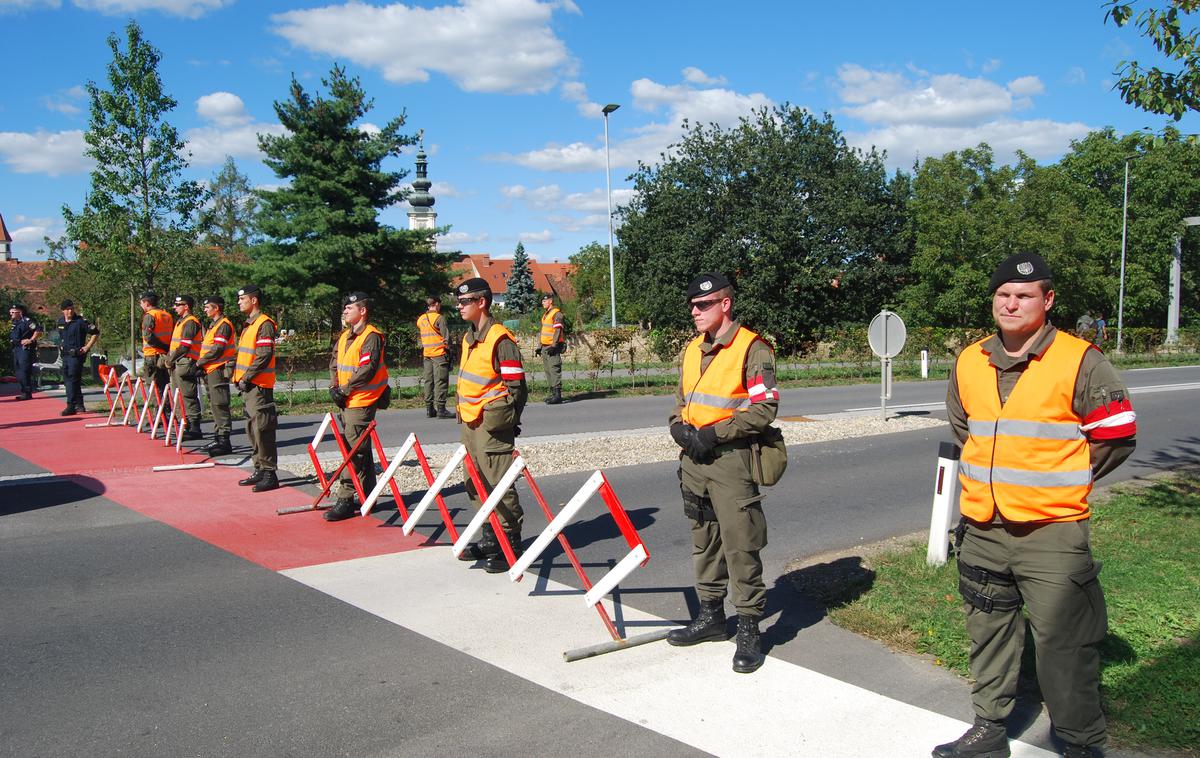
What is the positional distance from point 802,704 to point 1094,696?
1.32 metres

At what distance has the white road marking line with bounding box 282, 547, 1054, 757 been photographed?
384 cm

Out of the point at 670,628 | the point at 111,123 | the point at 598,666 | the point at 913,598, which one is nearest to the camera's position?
the point at 598,666

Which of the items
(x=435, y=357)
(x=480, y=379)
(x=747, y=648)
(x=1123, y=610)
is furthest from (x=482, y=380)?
(x=435, y=357)

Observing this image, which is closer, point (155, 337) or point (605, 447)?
point (605, 447)

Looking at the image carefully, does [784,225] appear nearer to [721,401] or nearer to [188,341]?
[188,341]

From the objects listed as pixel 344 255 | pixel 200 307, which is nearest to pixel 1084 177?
pixel 344 255

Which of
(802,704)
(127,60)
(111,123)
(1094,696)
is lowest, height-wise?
(802,704)

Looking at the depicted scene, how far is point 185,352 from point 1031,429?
449 inches

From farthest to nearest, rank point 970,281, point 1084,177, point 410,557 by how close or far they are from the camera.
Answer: point 1084,177 < point 970,281 < point 410,557

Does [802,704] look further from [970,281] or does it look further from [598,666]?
[970,281]

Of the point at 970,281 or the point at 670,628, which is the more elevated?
the point at 970,281

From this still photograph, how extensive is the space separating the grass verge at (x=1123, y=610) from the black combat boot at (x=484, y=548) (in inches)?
91.6

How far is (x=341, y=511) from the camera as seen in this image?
316 inches

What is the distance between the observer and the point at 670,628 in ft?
17.1
